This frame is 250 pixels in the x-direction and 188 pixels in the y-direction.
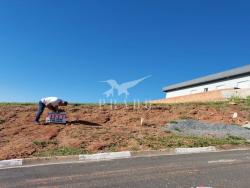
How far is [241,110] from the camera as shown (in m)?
20.8

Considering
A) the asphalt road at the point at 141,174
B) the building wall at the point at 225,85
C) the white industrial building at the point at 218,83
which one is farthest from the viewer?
the white industrial building at the point at 218,83

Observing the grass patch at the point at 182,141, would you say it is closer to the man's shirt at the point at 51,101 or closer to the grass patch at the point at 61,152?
the grass patch at the point at 61,152

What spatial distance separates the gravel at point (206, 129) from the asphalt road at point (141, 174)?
4.51m

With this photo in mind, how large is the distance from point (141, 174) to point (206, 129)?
830cm

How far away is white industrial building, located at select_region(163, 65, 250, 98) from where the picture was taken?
42.8 meters

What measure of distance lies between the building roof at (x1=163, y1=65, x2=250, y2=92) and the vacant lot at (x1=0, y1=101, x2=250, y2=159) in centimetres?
2550

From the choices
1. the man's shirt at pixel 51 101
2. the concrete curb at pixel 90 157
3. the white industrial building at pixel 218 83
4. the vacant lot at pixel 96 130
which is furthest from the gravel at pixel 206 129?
the white industrial building at pixel 218 83

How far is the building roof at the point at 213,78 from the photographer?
43794 millimetres

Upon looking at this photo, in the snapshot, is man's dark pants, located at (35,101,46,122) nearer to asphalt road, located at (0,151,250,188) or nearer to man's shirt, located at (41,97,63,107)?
man's shirt, located at (41,97,63,107)

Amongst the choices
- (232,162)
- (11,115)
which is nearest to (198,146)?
(232,162)

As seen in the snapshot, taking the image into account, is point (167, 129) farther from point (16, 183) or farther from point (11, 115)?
point (16, 183)

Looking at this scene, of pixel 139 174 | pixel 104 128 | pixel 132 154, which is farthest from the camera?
pixel 104 128

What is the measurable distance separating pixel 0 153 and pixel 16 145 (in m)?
0.84

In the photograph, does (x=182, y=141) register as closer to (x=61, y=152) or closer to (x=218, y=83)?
(x=61, y=152)
